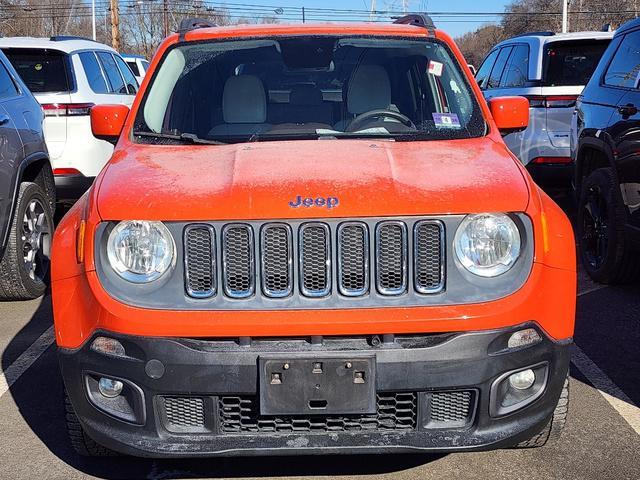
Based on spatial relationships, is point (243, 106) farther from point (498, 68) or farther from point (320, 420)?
point (498, 68)

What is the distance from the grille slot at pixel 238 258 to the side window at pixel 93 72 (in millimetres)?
6139

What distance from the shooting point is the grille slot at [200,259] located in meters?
3.05

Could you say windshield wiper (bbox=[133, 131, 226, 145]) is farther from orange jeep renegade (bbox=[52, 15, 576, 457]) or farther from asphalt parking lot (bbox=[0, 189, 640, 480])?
asphalt parking lot (bbox=[0, 189, 640, 480])

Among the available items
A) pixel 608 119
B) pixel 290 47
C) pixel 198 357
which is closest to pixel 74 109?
pixel 290 47

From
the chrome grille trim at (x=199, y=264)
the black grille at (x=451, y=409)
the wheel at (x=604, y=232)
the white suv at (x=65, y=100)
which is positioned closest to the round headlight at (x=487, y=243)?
the black grille at (x=451, y=409)

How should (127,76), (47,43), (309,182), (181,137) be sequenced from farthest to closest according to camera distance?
(127,76) → (47,43) → (181,137) → (309,182)

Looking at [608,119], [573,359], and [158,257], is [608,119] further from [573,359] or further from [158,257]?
[158,257]

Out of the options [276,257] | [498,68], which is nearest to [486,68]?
[498,68]

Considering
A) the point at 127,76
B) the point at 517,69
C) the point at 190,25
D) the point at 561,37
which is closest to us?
the point at 190,25

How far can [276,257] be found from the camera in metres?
3.05

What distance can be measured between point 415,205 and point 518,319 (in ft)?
A: 1.73

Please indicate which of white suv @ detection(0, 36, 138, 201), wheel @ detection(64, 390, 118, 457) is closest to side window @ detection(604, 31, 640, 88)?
wheel @ detection(64, 390, 118, 457)

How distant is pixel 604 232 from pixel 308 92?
2998mm

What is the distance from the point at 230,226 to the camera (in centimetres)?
305
